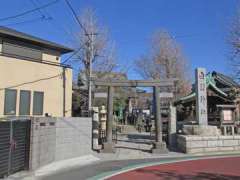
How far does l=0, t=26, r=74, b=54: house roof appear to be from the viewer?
1702cm

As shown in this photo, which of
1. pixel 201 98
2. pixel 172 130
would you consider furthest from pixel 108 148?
pixel 201 98

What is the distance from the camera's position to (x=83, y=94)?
1372 inches

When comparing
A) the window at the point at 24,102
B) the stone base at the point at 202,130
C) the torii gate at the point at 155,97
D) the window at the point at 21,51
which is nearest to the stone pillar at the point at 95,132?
the torii gate at the point at 155,97

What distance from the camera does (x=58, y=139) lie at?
14.7 metres

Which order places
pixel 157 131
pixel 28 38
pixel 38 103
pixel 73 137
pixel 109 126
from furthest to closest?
pixel 157 131 < pixel 109 126 < pixel 38 103 < pixel 28 38 < pixel 73 137

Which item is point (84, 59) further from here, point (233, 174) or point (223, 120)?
point (233, 174)

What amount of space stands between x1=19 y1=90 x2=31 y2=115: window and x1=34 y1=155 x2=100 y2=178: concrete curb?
373cm

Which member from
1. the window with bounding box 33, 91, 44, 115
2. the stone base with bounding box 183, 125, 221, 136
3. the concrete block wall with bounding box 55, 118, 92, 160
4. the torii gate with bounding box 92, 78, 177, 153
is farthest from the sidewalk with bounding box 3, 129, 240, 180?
the window with bounding box 33, 91, 44, 115

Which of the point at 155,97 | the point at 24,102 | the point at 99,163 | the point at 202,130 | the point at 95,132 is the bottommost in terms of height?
the point at 99,163

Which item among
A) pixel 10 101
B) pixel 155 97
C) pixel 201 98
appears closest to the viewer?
pixel 10 101

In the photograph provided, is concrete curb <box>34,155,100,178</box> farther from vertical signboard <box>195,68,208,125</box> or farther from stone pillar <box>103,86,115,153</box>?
vertical signboard <box>195,68,208,125</box>

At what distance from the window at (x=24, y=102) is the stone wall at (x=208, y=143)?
8.24m

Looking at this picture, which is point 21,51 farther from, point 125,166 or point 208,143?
point 208,143

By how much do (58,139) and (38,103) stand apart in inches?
168
